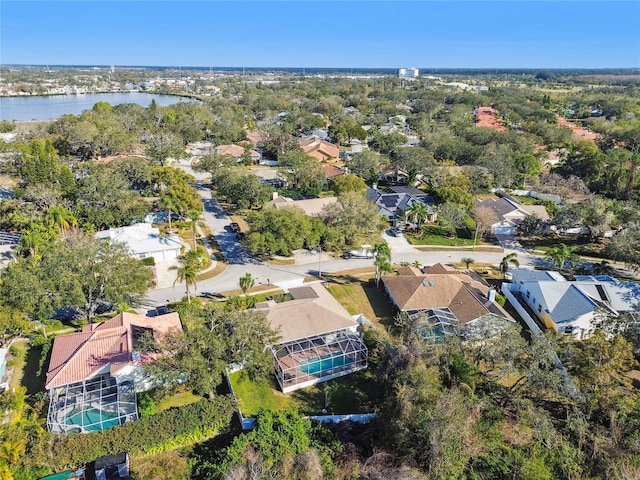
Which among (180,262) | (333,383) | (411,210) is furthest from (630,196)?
(180,262)

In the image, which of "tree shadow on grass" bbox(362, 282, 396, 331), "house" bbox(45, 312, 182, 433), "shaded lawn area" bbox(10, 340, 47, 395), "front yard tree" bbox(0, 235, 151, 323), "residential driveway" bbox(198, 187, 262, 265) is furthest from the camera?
"residential driveway" bbox(198, 187, 262, 265)

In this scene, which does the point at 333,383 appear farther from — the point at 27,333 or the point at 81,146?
the point at 81,146

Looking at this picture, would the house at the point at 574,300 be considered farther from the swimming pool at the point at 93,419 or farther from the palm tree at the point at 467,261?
the swimming pool at the point at 93,419

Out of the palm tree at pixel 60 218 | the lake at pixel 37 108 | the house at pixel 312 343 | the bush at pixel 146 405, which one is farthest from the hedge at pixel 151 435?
the lake at pixel 37 108

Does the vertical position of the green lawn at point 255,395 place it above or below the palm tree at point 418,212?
below

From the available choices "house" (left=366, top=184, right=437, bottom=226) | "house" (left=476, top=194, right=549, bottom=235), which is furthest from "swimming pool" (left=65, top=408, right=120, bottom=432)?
"house" (left=476, top=194, right=549, bottom=235)

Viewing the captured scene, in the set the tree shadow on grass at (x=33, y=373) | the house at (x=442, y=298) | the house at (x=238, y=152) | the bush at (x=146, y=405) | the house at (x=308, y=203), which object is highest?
the house at (x=238, y=152)

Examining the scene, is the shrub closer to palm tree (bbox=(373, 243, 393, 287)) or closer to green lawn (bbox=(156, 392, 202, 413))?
green lawn (bbox=(156, 392, 202, 413))
